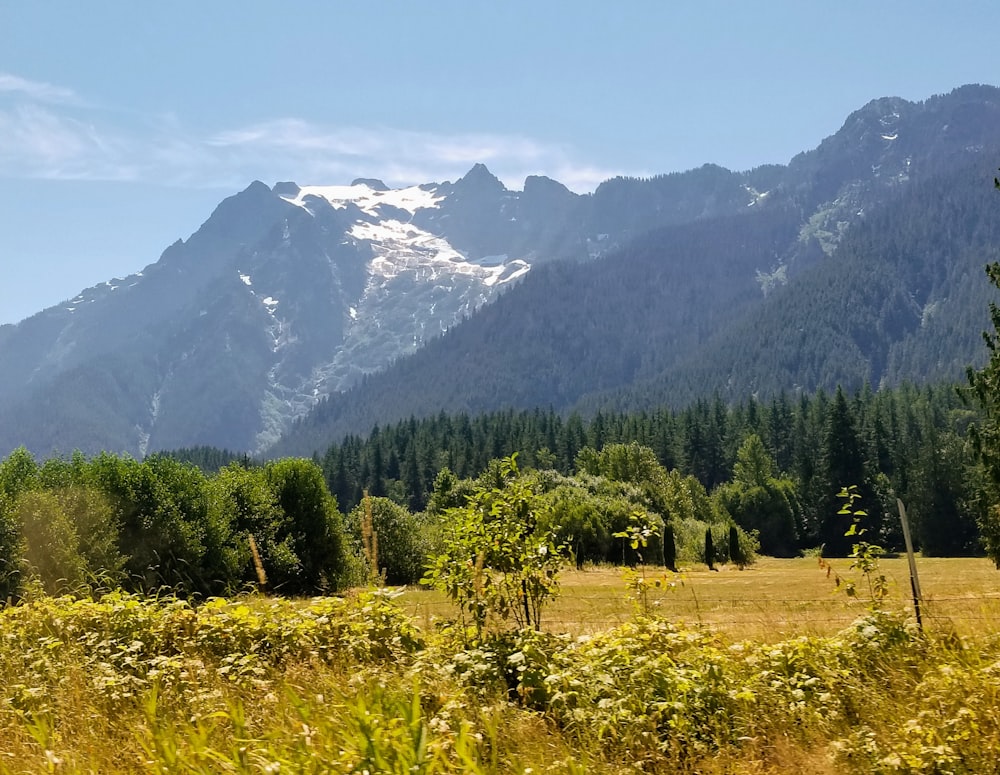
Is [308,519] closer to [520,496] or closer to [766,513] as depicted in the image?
[520,496]

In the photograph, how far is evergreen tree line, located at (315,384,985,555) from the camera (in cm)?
8562

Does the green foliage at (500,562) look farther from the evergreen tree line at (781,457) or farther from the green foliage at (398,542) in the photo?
the evergreen tree line at (781,457)

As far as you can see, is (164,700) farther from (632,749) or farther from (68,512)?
(68,512)

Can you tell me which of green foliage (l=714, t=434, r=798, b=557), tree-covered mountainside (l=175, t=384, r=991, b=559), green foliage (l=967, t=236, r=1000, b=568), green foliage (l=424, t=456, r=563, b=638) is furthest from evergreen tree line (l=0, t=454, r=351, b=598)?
green foliage (l=714, t=434, r=798, b=557)

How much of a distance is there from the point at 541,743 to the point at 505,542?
2.53 meters

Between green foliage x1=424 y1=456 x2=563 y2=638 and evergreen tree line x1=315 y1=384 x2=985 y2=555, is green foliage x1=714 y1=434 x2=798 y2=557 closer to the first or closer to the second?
evergreen tree line x1=315 y1=384 x2=985 y2=555

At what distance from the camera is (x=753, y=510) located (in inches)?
3846

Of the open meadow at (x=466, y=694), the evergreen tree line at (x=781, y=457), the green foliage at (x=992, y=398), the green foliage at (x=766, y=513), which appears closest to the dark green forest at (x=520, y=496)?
the green foliage at (x=766, y=513)

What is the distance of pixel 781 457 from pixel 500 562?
132 meters

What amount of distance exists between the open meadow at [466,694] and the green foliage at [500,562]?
15.4 inches

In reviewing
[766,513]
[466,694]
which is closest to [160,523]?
[466,694]

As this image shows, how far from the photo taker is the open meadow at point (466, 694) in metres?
4.39

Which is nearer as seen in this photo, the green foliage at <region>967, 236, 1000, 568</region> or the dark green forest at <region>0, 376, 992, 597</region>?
the dark green forest at <region>0, 376, 992, 597</region>

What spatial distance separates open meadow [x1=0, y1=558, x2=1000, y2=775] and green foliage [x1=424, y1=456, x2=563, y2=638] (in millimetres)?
392
